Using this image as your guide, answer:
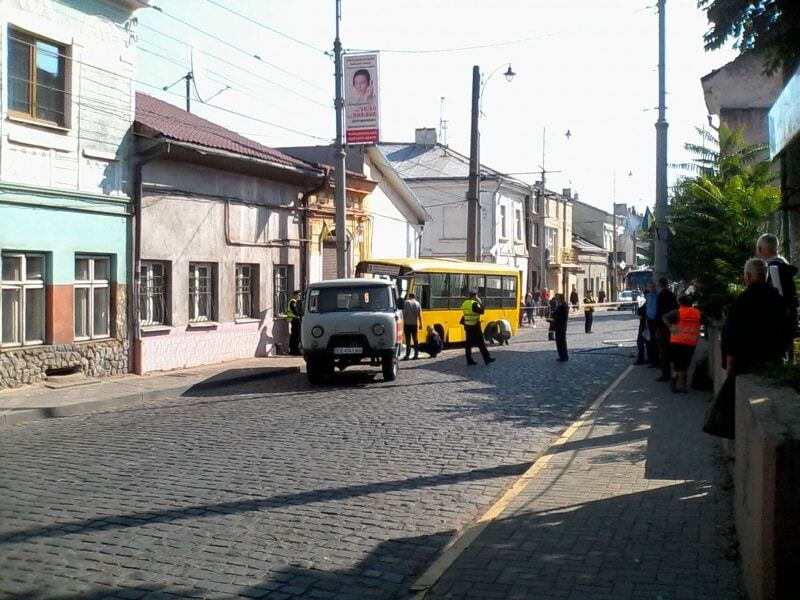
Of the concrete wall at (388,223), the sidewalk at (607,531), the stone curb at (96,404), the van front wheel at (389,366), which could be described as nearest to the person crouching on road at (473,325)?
the van front wheel at (389,366)

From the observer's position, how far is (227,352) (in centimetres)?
2222

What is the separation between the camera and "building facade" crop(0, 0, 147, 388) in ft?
52.3

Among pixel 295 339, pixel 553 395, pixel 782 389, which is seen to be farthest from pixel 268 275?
pixel 782 389

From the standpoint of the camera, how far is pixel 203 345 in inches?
836

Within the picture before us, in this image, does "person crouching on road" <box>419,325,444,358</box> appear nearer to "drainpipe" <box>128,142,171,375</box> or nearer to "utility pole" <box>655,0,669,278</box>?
"utility pole" <box>655,0,669,278</box>

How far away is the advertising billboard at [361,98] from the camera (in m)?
22.2

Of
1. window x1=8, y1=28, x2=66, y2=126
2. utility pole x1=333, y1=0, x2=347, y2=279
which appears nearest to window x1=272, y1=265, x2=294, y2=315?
utility pole x1=333, y1=0, x2=347, y2=279

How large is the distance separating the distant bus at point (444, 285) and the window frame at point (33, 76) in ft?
32.1

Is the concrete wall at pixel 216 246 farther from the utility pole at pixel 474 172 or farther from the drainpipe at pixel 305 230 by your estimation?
the utility pole at pixel 474 172

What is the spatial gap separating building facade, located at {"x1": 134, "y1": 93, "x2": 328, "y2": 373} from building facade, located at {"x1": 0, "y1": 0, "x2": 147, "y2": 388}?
2.19 feet

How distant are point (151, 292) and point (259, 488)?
12.1 m

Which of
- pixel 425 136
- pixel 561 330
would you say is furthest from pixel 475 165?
pixel 425 136

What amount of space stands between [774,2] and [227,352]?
51.9 feet

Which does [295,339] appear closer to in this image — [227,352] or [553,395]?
[227,352]
